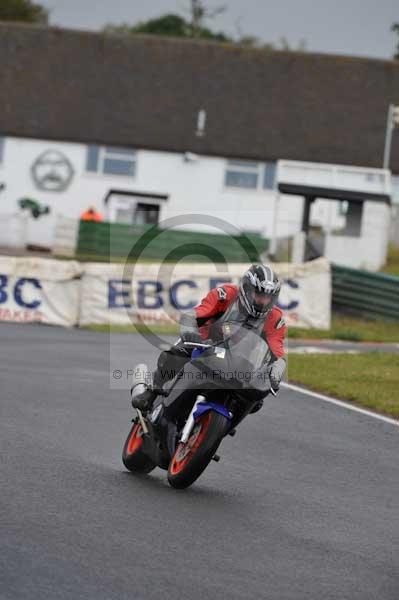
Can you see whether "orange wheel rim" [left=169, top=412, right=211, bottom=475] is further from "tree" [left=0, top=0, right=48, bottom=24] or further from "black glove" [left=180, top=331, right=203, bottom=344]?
"tree" [left=0, top=0, right=48, bottom=24]

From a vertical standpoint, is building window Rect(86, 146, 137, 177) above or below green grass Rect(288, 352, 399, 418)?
above

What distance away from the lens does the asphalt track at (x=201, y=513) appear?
6566 millimetres

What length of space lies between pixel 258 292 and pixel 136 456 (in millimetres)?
1699

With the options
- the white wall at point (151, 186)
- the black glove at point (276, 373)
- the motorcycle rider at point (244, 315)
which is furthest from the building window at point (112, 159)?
the black glove at point (276, 373)

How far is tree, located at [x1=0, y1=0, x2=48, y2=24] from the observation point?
87.0 meters

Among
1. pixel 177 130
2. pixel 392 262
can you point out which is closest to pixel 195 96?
pixel 177 130

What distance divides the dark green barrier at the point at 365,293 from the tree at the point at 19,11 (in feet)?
198

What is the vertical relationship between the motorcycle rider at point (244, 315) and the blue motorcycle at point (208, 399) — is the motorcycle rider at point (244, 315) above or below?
above

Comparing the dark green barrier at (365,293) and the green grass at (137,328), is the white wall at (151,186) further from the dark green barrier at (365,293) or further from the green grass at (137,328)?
the green grass at (137,328)

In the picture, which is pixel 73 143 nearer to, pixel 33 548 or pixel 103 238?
pixel 103 238

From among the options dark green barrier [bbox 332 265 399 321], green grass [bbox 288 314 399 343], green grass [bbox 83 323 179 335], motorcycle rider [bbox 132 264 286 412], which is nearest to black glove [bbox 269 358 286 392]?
motorcycle rider [bbox 132 264 286 412]

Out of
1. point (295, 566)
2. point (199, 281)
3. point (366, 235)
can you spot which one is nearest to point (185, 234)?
point (366, 235)

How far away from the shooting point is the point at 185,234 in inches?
1843

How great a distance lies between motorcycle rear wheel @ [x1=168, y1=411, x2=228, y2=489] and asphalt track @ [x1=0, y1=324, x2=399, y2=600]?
0.40 ft
